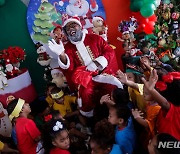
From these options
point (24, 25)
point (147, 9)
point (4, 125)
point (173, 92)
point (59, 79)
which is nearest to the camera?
point (173, 92)

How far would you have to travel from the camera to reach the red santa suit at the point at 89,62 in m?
2.82

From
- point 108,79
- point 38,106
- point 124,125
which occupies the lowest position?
point 38,106

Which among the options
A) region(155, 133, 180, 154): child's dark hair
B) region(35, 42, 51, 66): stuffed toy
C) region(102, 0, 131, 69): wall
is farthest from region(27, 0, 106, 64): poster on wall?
region(155, 133, 180, 154): child's dark hair

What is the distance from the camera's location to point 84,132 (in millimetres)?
2834

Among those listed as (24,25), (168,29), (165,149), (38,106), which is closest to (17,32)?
(24,25)

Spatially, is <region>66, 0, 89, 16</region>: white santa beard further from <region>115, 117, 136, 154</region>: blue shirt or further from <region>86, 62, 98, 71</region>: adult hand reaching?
<region>115, 117, 136, 154</region>: blue shirt

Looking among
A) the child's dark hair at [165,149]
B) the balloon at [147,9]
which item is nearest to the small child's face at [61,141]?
the child's dark hair at [165,149]

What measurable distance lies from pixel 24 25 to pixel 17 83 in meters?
0.80

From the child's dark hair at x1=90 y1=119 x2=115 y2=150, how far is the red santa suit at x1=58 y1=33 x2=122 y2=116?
68 centimetres

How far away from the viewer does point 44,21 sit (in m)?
3.76

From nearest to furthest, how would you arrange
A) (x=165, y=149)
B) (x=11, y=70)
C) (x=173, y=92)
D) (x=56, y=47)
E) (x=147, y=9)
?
(x=165, y=149)
(x=173, y=92)
(x=56, y=47)
(x=11, y=70)
(x=147, y=9)

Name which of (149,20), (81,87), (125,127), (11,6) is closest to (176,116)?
(125,127)

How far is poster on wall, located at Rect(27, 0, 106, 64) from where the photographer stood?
3.74 meters

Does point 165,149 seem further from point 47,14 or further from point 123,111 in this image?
point 47,14
